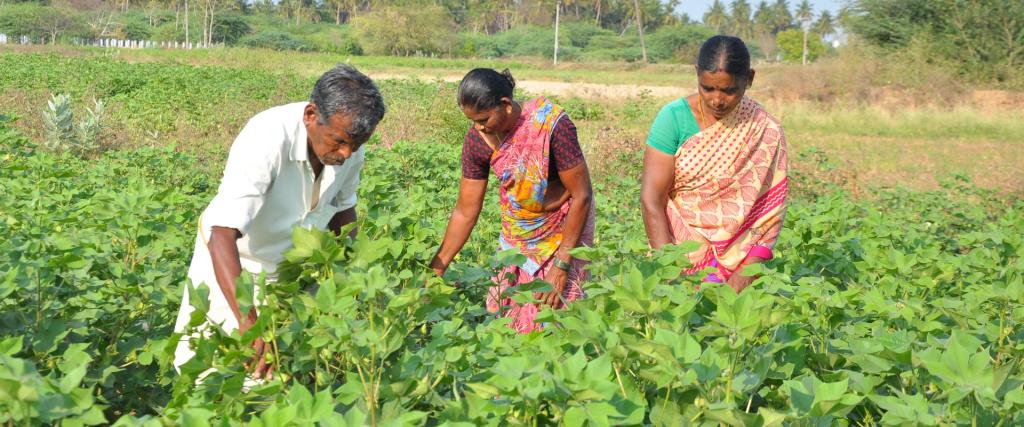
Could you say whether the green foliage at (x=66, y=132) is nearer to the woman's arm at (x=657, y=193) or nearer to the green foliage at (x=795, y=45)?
the woman's arm at (x=657, y=193)

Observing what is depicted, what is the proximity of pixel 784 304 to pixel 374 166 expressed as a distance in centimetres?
497

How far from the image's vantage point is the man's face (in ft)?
8.13

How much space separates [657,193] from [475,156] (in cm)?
66

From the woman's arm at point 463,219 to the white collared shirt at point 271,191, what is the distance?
0.70 metres

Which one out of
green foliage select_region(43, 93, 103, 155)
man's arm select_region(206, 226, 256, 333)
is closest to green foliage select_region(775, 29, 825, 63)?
green foliage select_region(43, 93, 103, 155)

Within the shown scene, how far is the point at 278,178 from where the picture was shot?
2.57 metres

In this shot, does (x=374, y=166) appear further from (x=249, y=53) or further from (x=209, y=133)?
(x=249, y=53)

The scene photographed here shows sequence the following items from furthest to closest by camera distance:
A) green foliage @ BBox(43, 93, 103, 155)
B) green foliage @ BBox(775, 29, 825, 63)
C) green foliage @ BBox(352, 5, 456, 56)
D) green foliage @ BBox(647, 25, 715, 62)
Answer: green foliage @ BBox(775, 29, 825, 63) → green foliage @ BBox(647, 25, 715, 62) → green foliage @ BBox(352, 5, 456, 56) → green foliage @ BBox(43, 93, 103, 155)

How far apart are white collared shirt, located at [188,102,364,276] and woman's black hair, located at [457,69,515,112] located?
579 millimetres

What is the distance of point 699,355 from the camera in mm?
1726

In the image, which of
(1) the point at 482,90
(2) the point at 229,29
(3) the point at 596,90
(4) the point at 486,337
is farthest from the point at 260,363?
(2) the point at 229,29

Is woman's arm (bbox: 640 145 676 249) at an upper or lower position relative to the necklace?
lower

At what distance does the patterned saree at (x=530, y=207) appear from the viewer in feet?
11.4

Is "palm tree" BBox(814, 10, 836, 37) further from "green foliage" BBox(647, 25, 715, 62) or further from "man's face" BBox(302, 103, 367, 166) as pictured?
"man's face" BBox(302, 103, 367, 166)
